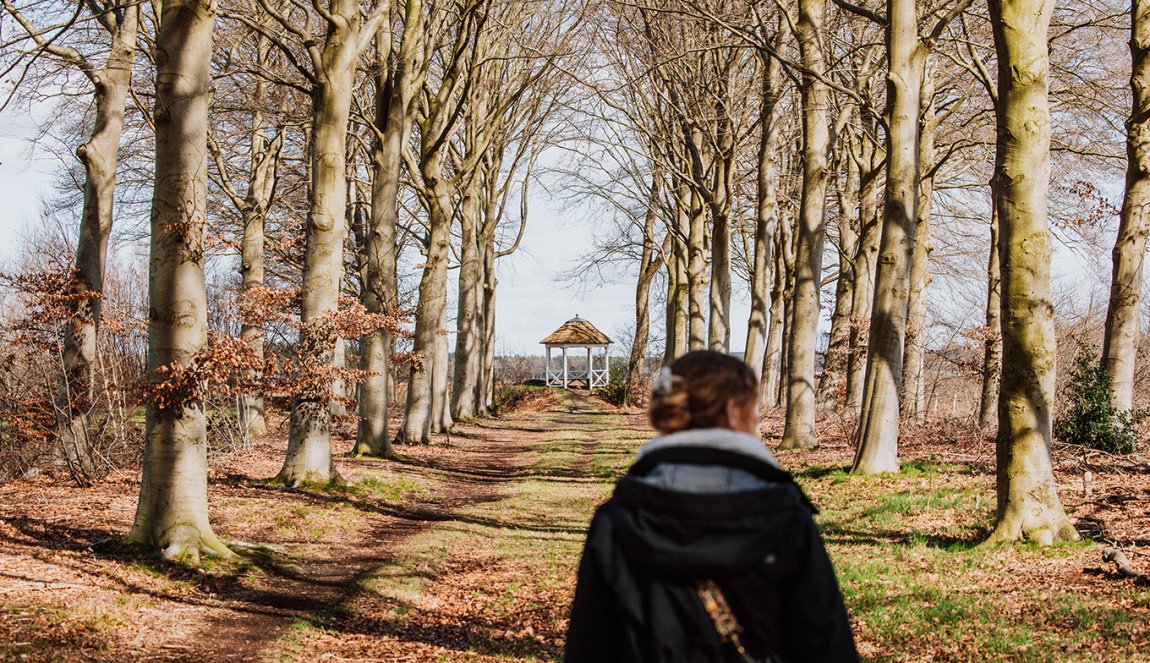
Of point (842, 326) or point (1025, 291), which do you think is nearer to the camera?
point (1025, 291)

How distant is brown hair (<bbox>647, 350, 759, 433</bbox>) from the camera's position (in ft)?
8.74

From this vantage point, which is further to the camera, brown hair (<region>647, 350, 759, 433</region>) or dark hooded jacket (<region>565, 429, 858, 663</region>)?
brown hair (<region>647, 350, 759, 433</region>)

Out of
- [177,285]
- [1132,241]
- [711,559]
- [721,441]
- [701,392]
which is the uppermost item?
[1132,241]

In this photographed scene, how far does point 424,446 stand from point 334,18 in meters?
10.4

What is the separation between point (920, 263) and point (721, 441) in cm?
2038

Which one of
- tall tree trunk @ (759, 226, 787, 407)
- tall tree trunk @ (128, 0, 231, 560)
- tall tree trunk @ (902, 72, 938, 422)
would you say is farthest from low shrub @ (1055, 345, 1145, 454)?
tall tree trunk @ (759, 226, 787, 407)

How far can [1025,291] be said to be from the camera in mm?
8391

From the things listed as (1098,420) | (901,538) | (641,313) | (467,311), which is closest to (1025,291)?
(901,538)

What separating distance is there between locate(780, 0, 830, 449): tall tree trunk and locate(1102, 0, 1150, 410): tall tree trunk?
4.77 metres

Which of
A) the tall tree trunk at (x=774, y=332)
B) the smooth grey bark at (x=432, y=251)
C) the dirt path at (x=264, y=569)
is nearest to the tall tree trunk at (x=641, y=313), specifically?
the tall tree trunk at (x=774, y=332)

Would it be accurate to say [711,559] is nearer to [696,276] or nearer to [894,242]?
[894,242]

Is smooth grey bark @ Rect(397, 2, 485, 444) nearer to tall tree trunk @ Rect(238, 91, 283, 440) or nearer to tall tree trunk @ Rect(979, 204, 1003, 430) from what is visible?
tall tree trunk @ Rect(238, 91, 283, 440)

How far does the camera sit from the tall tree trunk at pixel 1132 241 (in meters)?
14.0

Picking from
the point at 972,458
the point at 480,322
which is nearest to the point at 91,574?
the point at 972,458
